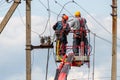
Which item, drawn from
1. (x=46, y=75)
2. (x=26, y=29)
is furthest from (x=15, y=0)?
(x=46, y=75)

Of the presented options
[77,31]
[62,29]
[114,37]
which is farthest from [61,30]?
[114,37]

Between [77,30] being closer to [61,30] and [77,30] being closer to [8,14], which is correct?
[61,30]

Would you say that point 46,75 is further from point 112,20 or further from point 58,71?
point 112,20

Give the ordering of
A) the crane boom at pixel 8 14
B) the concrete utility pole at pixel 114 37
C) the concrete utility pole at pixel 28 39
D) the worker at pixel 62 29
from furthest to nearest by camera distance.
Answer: the concrete utility pole at pixel 114 37, the worker at pixel 62 29, the concrete utility pole at pixel 28 39, the crane boom at pixel 8 14

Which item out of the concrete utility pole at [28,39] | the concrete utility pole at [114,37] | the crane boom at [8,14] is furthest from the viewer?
the concrete utility pole at [114,37]

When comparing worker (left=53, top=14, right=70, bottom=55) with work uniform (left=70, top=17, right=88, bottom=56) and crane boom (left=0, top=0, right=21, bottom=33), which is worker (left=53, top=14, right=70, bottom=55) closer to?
work uniform (left=70, top=17, right=88, bottom=56)

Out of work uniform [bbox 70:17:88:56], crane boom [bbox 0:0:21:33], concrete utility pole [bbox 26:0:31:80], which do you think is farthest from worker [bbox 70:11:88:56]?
crane boom [bbox 0:0:21:33]

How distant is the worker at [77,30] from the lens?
129 ft

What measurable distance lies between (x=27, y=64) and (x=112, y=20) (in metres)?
5.97

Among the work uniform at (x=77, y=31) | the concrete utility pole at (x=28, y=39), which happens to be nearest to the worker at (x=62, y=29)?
the work uniform at (x=77, y=31)

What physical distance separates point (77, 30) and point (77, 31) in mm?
77

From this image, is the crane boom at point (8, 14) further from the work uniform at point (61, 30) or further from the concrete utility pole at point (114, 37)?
the concrete utility pole at point (114, 37)

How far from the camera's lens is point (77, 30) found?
39406 mm

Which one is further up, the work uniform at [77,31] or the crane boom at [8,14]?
the crane boom at [8,14]
